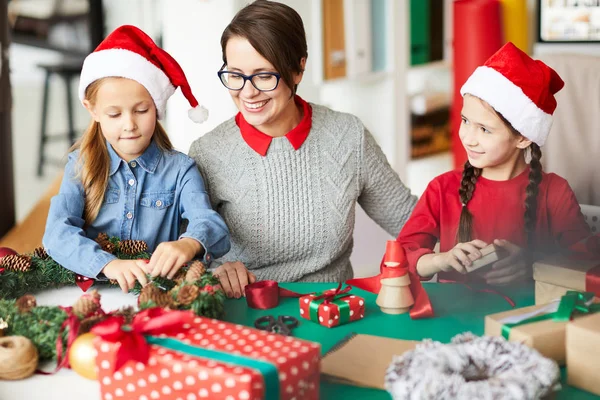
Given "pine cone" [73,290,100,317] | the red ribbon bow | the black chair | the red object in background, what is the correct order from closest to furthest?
1. "pine cone" [73,290,100,317]
2. the red ribbon bow
3. the red object in background
4. the black chair

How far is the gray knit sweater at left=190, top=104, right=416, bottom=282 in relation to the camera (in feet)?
6.03

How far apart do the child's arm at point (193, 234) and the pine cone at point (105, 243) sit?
145 mm

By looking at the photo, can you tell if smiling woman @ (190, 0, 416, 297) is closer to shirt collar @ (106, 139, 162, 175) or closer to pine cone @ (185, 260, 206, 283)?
shirt collar @ (106, 139, 162, 175)

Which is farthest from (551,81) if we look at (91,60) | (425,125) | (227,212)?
(425,125)

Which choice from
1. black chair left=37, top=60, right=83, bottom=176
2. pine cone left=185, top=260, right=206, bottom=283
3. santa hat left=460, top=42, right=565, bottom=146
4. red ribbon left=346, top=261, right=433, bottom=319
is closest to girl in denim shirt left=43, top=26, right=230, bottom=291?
pine cone left=185, top=260, right=206, bottom=283

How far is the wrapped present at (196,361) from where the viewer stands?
907 mm

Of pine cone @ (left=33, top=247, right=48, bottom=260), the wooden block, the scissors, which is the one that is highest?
pine cone @ (left=33, top=247, right=48, bottom=260)

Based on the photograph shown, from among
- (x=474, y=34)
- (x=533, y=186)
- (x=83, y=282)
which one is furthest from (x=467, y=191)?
(x=474, y=34)

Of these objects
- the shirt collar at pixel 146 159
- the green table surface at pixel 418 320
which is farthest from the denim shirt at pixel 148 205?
the green table surface at pixel 418 320

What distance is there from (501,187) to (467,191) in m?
0.07

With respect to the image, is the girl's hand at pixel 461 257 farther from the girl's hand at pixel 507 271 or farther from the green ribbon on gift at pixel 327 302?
the green ribbon on gift at pixel 327 302

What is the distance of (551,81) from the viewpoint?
5.30 feet

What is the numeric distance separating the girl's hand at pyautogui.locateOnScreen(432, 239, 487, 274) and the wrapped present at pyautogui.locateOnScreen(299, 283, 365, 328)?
25cm

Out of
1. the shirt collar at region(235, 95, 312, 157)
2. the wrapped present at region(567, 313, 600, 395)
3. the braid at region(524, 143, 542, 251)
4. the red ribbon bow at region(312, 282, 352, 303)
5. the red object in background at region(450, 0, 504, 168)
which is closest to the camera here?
the wrapped present at region(567, 313, 600, 395)
